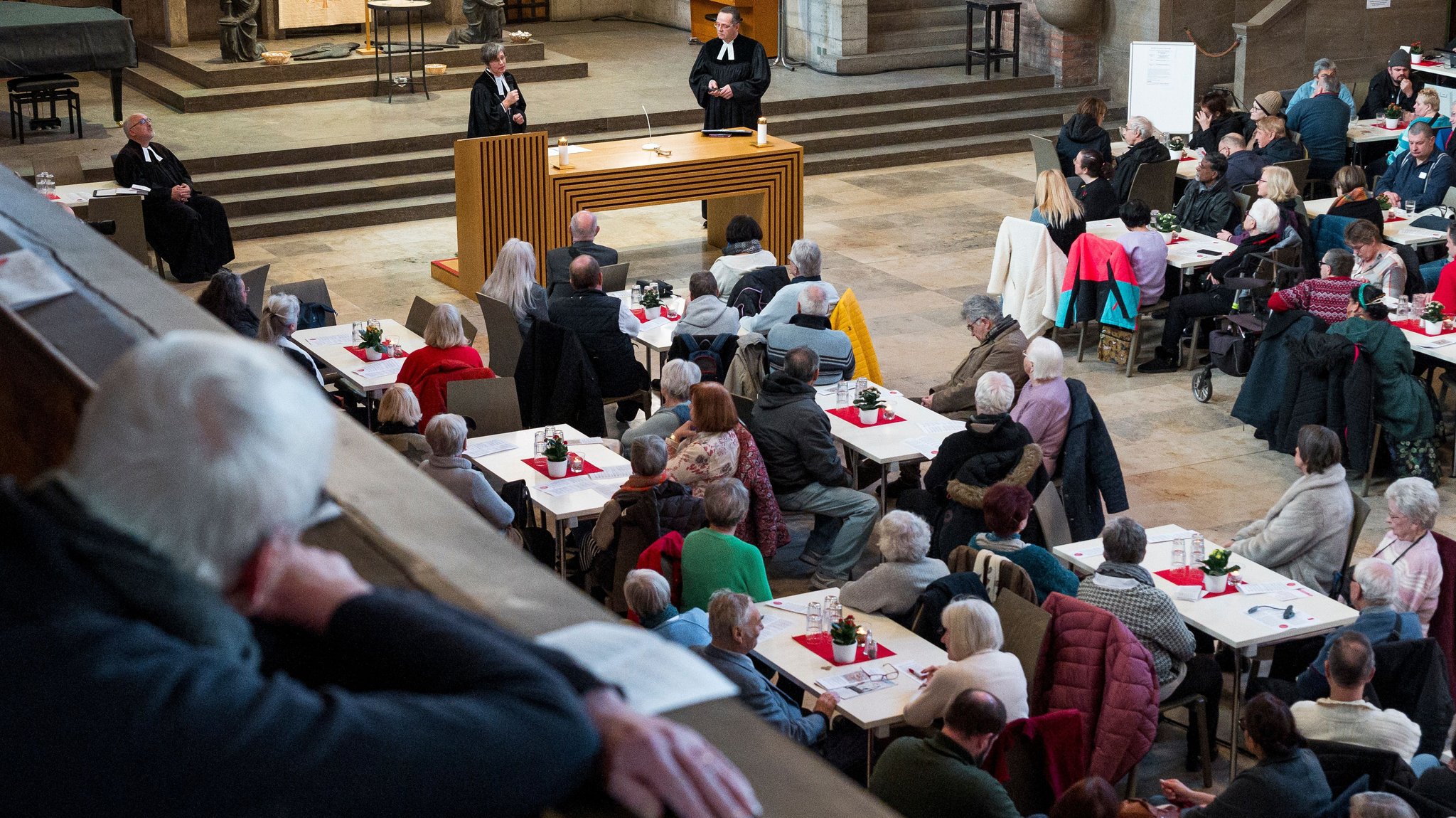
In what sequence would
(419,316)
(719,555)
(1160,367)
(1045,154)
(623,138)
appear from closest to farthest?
1. (719,555)
2. (419,316)
3. (1160,367)
4. (1045,154)
5. (623,138)

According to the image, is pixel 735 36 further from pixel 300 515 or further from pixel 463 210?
pixel 300 515

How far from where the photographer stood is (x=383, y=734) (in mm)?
981

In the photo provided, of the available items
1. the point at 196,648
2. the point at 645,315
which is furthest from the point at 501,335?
the point at 196,648

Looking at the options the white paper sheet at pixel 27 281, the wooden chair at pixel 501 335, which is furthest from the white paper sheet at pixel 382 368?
the white paper sheet at pixel 27 281

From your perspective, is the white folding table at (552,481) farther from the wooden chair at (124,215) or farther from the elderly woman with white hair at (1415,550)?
the wooden chair at (124,215)

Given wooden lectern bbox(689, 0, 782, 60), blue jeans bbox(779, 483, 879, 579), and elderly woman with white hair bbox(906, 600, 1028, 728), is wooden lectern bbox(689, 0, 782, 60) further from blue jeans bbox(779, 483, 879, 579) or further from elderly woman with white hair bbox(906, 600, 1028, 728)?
elderly woman with white hair bbox(906, 600, 1028, 728)

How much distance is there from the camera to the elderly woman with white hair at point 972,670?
4641 mm

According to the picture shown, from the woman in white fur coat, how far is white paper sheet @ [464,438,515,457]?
317 centimetres

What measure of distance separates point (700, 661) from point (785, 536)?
18.1ft

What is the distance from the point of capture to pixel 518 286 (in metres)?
8.05

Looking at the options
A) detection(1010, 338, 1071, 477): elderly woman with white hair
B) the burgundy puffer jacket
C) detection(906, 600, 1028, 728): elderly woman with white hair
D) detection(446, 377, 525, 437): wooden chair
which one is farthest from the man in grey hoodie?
detection(906, 600, 1028, 728): elderly woman with white hair

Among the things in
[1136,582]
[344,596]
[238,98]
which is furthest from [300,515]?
[238,98]

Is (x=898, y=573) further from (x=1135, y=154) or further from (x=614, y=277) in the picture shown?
(x=1135, y=154)

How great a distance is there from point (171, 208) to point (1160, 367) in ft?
22.3
